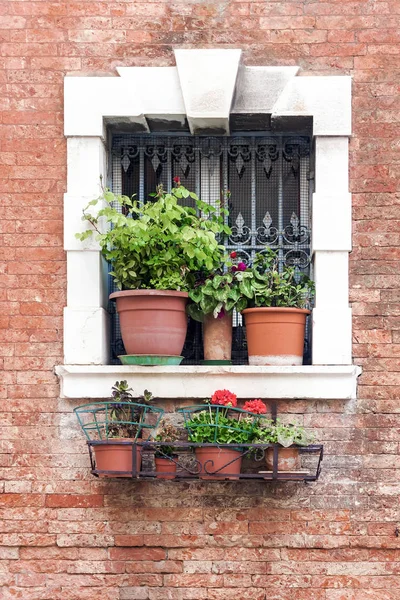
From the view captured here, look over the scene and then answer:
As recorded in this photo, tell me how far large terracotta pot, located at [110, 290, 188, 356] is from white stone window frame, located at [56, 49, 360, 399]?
159mm

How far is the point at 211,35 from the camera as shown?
228 inches

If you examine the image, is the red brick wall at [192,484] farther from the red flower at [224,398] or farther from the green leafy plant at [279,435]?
the red flower at [224,398]

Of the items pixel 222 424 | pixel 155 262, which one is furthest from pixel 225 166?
pixel 222 424

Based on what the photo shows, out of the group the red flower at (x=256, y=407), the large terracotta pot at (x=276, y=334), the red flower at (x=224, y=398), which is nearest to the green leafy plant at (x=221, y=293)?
the large terracotta pot at (x=276, y=334)

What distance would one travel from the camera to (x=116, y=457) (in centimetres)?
530

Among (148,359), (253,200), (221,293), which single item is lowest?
(148,359)

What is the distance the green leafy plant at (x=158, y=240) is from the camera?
→ 5457mm

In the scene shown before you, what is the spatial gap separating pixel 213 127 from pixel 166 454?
2.05 metres

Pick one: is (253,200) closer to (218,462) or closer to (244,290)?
(244,290)

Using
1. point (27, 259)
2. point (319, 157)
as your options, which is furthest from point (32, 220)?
point (319, 157)

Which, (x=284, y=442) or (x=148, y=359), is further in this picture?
(x=148, y=359)

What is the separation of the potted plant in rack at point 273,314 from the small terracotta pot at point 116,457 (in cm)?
91

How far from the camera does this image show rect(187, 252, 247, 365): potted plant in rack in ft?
18.2

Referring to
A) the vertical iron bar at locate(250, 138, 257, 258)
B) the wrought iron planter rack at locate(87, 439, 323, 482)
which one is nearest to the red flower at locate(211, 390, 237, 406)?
the wrought iron planter rack at locate(87, 439, 323, 482)
